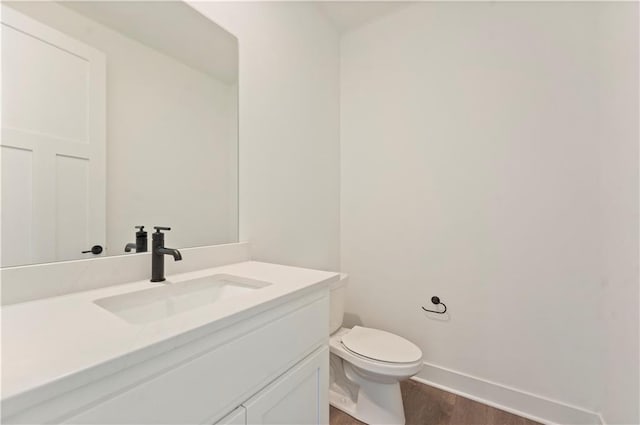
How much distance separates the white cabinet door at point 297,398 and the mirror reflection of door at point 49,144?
680 mm

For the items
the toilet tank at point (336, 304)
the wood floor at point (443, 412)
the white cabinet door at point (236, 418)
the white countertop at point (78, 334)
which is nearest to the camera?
the white countertop at point (78, 334)

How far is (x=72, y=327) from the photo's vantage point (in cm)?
56

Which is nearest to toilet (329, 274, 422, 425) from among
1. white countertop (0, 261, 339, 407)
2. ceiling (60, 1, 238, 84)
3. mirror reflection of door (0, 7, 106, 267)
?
white countertop (0, 261, 339, 407)

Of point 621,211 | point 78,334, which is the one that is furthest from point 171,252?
point 621,211

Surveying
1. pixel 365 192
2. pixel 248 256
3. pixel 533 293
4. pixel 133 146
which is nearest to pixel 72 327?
pixel 133 146

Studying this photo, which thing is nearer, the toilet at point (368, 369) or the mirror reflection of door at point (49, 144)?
the mirror reflection of door at point (49, 144)

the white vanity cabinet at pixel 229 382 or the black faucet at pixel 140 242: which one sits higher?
the black faucet at pixel 140 242

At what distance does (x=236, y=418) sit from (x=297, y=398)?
0.25 meters

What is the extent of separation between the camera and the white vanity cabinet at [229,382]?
0.43 meters

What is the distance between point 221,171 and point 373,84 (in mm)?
1320

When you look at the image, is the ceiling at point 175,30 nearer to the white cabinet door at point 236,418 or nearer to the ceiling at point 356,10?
the ceiling at point 356,10

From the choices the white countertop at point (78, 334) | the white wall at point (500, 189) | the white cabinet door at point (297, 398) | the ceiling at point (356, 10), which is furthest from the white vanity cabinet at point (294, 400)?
Answer: the ceiling at point (356, 10)

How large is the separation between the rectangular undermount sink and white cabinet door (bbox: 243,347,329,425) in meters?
0.30

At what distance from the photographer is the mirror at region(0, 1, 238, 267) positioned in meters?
0.74
